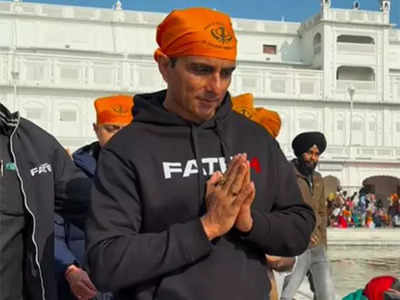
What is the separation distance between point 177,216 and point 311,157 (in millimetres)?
4374

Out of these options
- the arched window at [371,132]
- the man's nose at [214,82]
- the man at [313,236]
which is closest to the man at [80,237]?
the man's nose at [214,82]

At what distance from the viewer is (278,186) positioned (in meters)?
1.75

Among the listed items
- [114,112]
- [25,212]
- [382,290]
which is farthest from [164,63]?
[114,112]

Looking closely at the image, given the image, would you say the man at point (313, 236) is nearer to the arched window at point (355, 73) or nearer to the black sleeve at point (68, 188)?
the black sleeve at point (68, 188)

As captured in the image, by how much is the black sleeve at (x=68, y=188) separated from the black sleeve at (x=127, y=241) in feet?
2.55

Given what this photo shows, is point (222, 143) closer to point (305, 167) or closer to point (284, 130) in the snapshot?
point (305, 167)

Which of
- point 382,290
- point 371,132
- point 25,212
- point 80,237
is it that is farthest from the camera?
point 371,132

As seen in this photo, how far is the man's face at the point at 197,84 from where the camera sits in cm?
165

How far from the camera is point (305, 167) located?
582cm

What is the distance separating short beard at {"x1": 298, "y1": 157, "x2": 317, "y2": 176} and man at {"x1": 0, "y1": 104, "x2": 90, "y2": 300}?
12.7 feet

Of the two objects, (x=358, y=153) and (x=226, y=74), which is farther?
(x=358, y=153)

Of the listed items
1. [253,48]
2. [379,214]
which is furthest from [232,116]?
[253,48]

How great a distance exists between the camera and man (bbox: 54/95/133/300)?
253 cm

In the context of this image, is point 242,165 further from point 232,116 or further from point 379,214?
point 379,214
